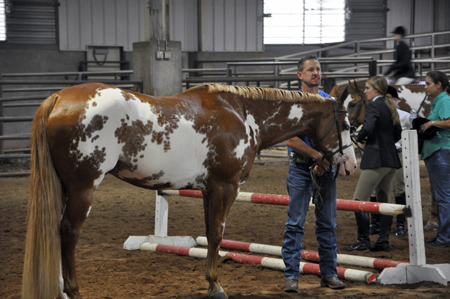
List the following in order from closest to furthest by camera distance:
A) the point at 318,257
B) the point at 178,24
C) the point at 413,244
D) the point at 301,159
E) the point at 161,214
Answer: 1. the point at 301,159
2. the point at 413,244
3. the point at 318,257
4. the point at 161,214
5. the point at 178,24

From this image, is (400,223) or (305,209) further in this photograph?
(400,223)

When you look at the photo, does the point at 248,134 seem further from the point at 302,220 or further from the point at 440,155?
the point at 440,155

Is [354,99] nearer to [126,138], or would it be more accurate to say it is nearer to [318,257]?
[318,257]

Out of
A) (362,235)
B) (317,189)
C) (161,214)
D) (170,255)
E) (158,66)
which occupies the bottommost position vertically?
(170,255)

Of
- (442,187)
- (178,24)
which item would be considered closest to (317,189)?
(442,187)

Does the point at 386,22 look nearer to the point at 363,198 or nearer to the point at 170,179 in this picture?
the point at 363,198

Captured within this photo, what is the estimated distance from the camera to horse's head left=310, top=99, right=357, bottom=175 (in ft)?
13.4

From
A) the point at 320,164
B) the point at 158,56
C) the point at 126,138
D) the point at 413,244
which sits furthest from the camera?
the point at 158,56

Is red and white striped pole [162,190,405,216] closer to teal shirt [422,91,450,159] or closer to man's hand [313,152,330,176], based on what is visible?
man's hand [313,152,330,176]

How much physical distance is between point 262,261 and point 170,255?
961mm

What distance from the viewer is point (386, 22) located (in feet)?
62.7

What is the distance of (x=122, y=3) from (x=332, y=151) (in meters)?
13.8

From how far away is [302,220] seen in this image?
4.14 m

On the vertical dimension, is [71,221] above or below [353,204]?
above
